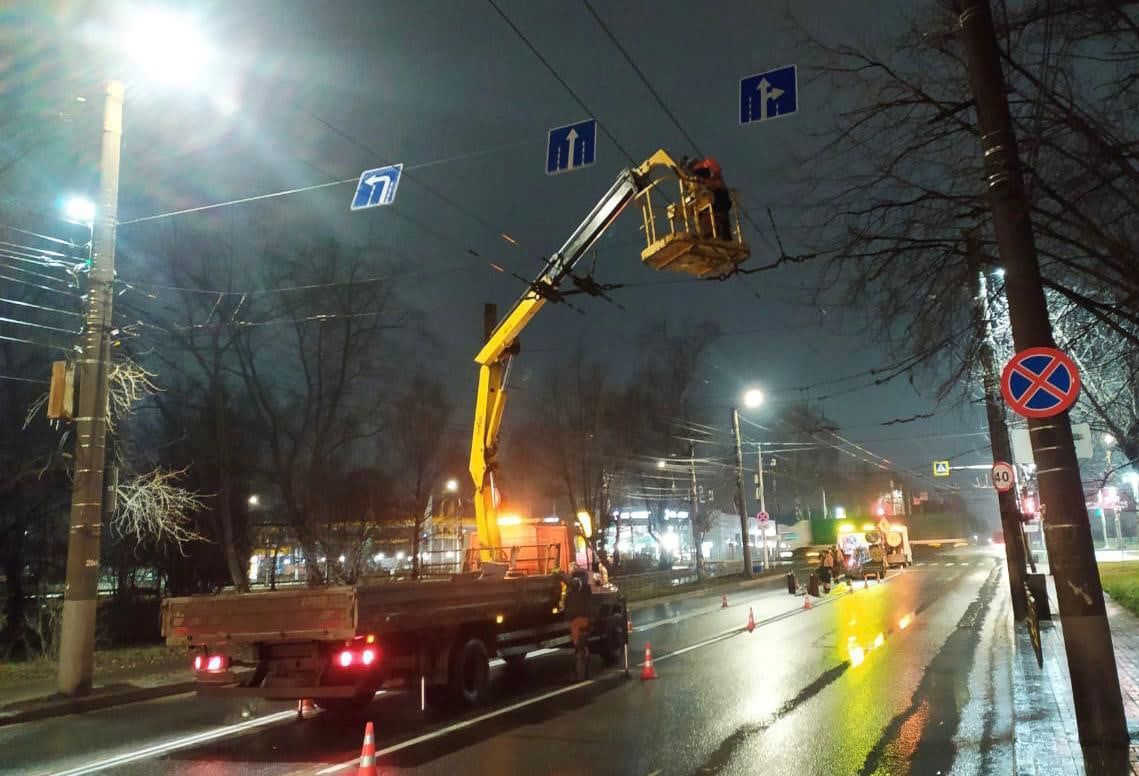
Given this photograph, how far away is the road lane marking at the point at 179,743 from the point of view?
7828 mm

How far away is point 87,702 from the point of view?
38.2 feet

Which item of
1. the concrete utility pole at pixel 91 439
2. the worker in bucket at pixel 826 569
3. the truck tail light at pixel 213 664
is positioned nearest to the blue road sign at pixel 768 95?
the truck tail light at pixel 213 664

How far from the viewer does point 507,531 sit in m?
15.1

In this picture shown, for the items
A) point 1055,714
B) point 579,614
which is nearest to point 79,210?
point 579,614

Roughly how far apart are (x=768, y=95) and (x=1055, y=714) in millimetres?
7530

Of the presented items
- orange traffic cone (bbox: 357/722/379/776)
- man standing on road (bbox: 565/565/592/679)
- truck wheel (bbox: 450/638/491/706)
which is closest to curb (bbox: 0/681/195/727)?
truck wheel (bbox: 450/638/491/706)

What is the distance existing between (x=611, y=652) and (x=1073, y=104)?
1071 centimetres

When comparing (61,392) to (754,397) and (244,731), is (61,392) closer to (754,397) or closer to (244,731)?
(244,731)

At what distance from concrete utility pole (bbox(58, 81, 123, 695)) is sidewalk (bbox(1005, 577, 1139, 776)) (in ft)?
39.9

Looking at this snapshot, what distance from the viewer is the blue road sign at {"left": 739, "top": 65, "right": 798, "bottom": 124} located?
367 inches

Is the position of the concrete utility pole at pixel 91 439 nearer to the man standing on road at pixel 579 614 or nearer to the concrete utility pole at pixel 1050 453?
the man standing on road at pixel 579 614

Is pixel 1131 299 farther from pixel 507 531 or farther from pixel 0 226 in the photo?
pixel 0 226

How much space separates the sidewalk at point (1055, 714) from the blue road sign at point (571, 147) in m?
7.92

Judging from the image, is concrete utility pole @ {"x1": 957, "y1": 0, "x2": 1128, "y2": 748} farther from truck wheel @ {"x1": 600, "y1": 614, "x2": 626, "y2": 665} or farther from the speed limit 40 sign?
the speed limit 40 sign
